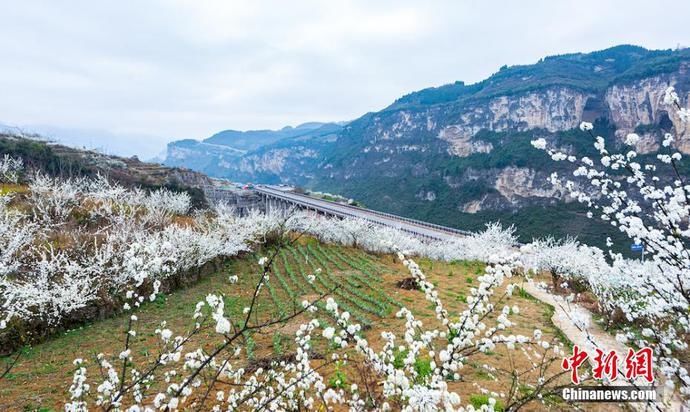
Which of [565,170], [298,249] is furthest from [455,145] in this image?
[298,249]

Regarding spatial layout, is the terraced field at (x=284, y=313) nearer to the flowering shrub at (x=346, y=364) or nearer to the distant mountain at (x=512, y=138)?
the flowering shrub at (x=346, y=364)

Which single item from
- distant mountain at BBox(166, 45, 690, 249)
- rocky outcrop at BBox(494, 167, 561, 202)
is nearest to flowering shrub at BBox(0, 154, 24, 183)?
distant mountain at BBox(166, 45, 690, 249)

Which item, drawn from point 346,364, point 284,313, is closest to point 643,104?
point 284,313

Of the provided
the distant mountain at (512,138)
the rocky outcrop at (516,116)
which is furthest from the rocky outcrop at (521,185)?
the rocky outcrop at (516,116)

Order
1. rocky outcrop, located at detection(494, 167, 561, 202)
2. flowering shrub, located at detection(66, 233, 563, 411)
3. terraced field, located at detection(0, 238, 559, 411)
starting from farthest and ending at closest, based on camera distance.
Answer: rocky outcrop, located at detection(494, 167, 561, 202), terraced field, located at detection(0, 238, 559, 411), flowering shrub, located at detection(66, 233, 563, 411)

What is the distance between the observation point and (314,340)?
1166cm

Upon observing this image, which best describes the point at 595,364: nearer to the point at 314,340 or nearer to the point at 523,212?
the point at 314,340

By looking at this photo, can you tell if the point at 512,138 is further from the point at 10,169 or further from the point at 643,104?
the point at 10,169

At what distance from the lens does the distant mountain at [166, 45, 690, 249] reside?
87.6 meters

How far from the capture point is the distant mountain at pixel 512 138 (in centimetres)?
8756

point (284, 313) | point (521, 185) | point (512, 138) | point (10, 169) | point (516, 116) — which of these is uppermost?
point (516, 116)

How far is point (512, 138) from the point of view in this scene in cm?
11888

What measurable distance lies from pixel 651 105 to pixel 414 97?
393 feet

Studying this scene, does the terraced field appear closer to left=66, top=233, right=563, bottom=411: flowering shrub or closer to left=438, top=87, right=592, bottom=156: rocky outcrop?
left=66, top=233, right=563, bottom=411: flowering shrub
